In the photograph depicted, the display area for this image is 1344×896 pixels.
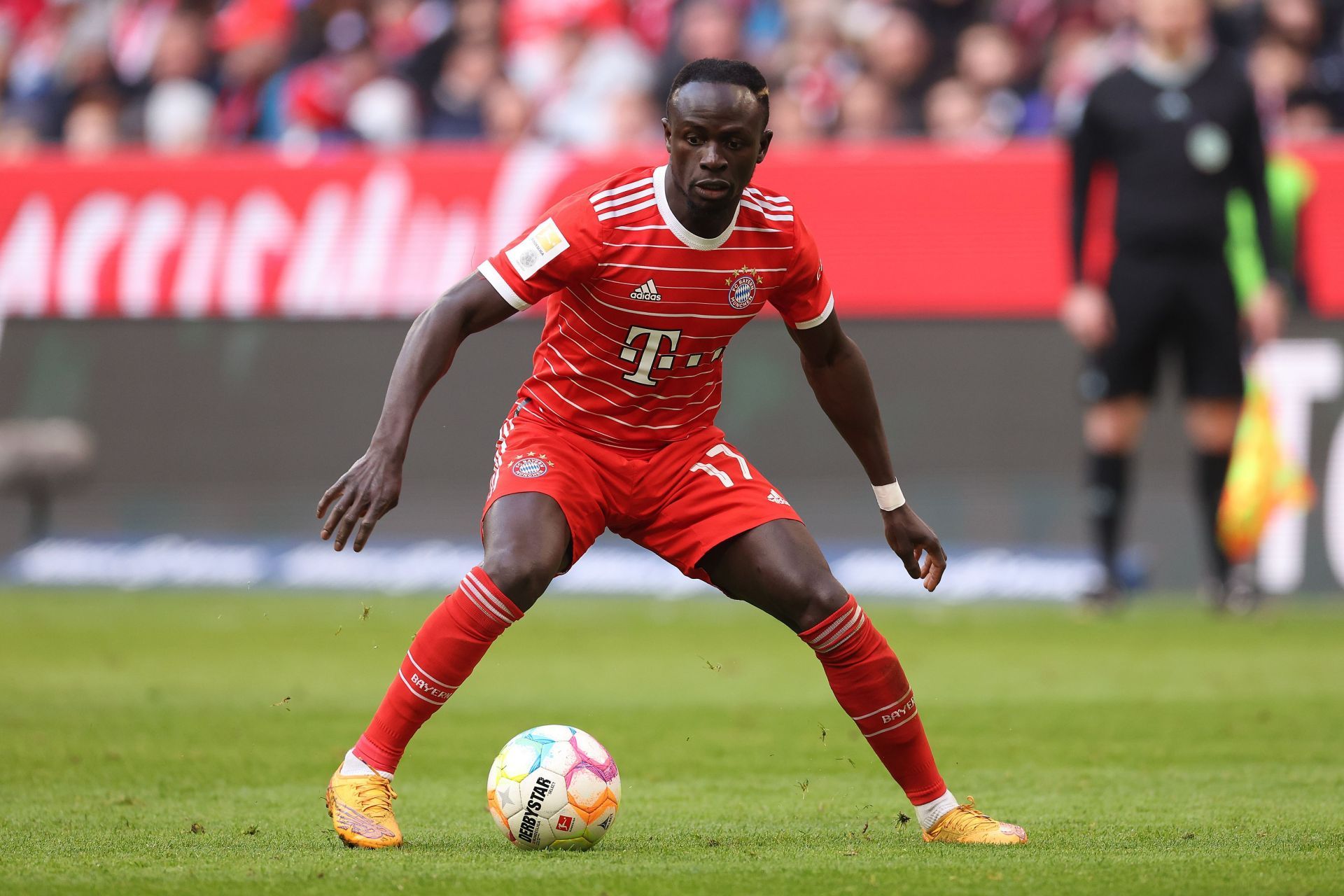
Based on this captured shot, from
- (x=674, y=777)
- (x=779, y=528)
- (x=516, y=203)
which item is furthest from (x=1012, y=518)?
(x=779, y=528)

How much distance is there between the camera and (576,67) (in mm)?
13516

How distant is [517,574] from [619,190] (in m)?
1.06

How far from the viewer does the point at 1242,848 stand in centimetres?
436

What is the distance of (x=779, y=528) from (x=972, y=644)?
4.59m

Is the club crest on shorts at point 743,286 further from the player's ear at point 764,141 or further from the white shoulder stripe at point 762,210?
the player's ear at point 764,141

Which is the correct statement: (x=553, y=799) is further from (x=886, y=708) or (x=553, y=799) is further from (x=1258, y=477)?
(x=1258, y=477)

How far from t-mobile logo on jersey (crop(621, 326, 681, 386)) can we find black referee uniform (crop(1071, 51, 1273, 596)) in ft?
18.5

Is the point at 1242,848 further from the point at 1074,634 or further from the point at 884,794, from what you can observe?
the point at 1074,634

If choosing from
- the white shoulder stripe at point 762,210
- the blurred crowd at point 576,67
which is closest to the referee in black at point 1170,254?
the blurred crowd at point 576,67

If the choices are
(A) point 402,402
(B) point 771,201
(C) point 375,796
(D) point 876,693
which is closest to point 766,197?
(B) point 771,201

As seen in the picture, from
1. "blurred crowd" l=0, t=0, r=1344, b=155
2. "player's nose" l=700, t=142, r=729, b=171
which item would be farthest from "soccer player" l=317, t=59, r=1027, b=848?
"blurred crowd" l=0, t=0, r=1344, b=155

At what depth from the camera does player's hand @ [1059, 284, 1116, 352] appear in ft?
32.4

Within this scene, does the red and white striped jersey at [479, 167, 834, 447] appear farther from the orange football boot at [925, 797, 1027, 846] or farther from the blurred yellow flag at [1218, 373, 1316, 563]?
the blurred yellow flag at [1218, 373, 1316, 563]

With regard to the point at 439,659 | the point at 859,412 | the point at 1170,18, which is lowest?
the point at 439,659
